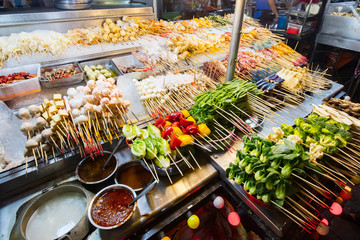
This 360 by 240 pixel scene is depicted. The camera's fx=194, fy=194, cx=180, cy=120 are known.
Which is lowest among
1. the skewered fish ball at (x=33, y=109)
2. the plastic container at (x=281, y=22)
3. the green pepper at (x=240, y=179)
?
the green pepper at (x=240, y=179)

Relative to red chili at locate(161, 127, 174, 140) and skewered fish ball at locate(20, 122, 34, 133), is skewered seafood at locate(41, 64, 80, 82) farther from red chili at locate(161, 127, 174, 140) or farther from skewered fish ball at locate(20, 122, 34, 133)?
red chili at locate(161, 127, 174, 140)

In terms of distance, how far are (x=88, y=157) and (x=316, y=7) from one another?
9690mm

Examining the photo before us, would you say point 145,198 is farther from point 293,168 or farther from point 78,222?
point 293,168

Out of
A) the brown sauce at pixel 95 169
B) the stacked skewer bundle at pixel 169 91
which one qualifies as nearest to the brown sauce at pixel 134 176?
the brown sauce at pixel 95 169

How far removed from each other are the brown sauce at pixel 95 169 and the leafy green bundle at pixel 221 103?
1.34 metres

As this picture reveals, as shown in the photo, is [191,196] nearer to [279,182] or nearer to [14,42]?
[279,182]

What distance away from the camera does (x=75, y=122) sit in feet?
8.19

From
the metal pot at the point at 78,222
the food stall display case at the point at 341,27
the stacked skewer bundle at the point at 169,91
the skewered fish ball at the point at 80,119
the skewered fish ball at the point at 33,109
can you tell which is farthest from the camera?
the food stall display case at the point at 341,27

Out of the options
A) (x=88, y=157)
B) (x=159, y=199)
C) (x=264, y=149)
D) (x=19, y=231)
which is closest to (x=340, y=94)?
(x=264, y=149)

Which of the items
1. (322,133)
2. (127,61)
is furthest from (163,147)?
(127,61)

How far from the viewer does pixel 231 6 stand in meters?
9.73

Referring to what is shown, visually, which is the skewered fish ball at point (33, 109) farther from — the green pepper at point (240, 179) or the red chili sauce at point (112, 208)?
the green pepper at point (240, 179)

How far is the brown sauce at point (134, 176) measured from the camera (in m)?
2.46

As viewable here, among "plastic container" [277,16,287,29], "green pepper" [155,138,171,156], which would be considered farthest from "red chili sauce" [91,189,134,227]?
"plastic container" [277,16,287,29]
